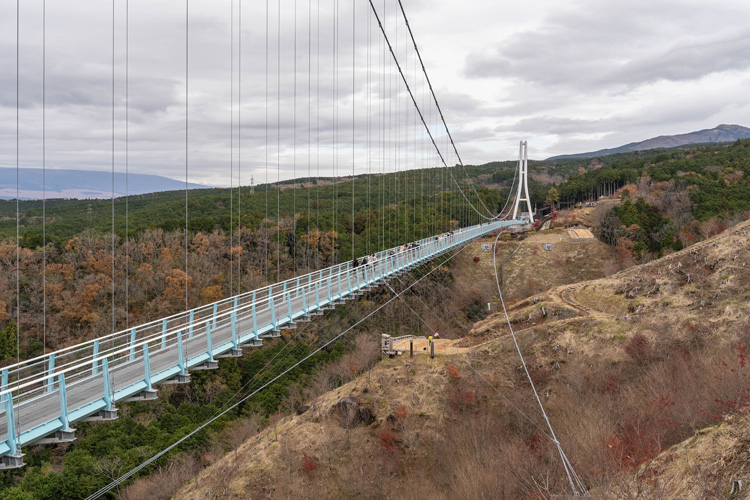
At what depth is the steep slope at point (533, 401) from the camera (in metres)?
18.8

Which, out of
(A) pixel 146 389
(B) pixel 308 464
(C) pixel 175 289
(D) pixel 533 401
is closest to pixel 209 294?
(C) pixel 175 289

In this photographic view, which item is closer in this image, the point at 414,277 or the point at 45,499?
the point at 45,499

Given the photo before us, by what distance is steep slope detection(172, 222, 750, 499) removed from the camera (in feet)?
61.5

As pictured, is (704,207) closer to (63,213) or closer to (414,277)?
(414,277)

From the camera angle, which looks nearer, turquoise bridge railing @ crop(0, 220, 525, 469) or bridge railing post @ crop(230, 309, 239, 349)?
turquoise bridge railing @ crop(0, 220, 525, 469)

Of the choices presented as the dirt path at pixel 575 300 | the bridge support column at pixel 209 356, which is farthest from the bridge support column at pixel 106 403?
the dirt path at pixel 575 300

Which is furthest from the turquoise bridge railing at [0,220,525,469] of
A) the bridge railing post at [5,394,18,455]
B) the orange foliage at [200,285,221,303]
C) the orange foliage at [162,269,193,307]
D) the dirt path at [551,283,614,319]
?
the orange foliage at [162,269,193,307]

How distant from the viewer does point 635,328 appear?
25891mm

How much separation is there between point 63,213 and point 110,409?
247 feet

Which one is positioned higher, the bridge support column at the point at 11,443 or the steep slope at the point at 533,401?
the bridge support column at the point at 11,443

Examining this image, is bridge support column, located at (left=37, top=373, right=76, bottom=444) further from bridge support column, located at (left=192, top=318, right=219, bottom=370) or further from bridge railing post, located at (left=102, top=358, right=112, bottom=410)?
bridge support column, located at (left=192, top=318, right=219, bottom=370)

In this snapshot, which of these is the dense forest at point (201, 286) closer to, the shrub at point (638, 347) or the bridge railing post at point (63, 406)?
the bridge railing post at point (63, 406)

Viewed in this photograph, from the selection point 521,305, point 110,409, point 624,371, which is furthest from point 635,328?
point 110,409

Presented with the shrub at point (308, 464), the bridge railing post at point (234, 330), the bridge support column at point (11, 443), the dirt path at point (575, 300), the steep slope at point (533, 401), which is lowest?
the shrub at point (308, 464)
